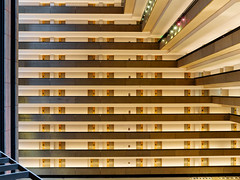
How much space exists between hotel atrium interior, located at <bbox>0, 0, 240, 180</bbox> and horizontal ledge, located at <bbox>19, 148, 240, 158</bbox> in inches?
3.0

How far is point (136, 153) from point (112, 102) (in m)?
4.55

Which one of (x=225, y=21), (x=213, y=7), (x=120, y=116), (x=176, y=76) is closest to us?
(x=213, y=7)

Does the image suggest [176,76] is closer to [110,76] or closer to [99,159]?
[110,76]

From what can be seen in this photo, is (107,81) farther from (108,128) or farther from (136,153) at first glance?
(136,153)

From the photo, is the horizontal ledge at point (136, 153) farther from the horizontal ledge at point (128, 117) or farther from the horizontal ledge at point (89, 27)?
the horizontal ledge at point (89, 27)

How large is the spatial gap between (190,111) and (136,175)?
703 cm

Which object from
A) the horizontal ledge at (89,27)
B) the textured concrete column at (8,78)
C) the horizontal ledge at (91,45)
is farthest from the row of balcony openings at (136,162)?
the horizontal ledge at (89,27)

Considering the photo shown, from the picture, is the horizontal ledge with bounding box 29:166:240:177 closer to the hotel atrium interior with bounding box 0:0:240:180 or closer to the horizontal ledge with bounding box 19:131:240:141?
the hotel atrium interior with bounding box 0:0:240:180

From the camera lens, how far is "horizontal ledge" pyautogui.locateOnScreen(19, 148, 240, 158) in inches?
679

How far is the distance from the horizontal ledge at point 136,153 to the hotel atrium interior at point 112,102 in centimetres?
8

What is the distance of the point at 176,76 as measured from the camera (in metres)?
18.5

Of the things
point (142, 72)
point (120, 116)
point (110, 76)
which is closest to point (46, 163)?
point (120, 116)

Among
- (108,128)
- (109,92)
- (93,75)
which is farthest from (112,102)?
(93,75)

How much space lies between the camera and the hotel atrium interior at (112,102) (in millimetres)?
17344
